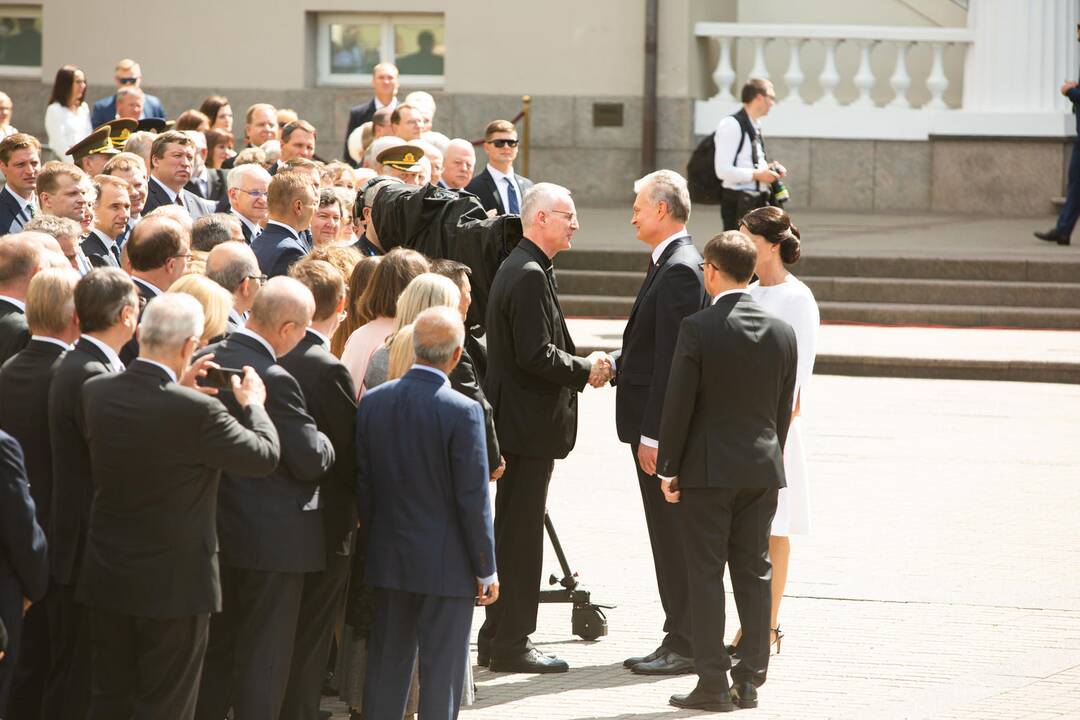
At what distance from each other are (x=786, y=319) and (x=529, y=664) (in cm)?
179

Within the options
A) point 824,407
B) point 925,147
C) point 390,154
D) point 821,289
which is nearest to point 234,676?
point 390,154

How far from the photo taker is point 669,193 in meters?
7.30

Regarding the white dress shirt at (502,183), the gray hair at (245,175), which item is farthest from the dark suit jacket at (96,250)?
the white dress shirt at (502,183)

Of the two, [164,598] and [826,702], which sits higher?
[164,598]

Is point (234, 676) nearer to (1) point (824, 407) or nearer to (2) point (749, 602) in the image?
(2) point (749, 602)

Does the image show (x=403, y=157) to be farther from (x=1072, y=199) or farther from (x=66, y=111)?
(x=1072, y=199)

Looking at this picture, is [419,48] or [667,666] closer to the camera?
[667,666]

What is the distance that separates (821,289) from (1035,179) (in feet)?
17.9

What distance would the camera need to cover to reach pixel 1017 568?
8.71 metres

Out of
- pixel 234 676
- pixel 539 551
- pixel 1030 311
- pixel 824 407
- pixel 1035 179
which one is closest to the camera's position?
pixel 234 676

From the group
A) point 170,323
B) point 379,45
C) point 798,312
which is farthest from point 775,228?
point 379,45

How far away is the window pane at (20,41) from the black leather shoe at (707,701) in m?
19.9

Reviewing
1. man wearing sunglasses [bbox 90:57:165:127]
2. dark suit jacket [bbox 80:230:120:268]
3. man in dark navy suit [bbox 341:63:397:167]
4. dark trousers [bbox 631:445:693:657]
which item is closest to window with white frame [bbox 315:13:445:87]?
man wearing sunglasses [bbox 90:57:165:127]

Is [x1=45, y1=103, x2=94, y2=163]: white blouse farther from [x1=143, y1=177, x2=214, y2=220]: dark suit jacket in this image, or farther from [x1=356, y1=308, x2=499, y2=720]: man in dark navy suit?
[x1=356, y1=308, x2=499, y2=720]: man in dark navy suit
